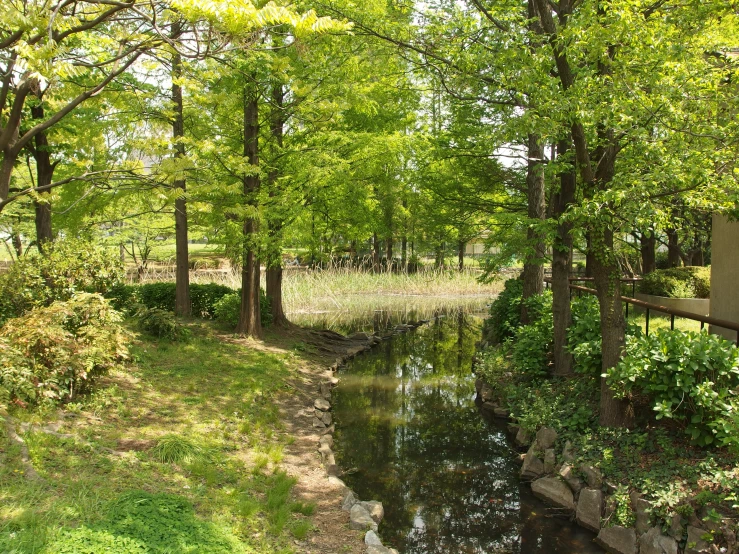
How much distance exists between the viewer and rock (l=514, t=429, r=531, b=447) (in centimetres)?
721

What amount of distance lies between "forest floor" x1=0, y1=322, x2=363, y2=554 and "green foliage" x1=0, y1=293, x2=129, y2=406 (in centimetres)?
24

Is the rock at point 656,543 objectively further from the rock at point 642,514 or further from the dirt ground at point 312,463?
the dirt ground at point 312,463

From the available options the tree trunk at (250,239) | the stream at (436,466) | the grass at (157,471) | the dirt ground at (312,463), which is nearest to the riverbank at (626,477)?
the stream at (436,466)

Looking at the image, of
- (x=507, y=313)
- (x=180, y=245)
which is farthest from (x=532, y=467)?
(x=180, y=245)

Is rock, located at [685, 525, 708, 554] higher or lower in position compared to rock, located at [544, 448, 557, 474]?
higher

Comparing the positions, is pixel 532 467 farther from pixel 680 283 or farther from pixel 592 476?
pixel 680 283

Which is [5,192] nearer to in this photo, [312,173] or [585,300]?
[312,173]

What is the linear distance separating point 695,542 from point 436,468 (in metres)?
3.13

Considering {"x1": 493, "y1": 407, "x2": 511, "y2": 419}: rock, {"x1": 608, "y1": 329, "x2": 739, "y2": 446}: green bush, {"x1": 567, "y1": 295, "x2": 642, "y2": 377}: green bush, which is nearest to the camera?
{"x1": 608, "y1": 329, "x2": 739, "y2": 446}: green bush

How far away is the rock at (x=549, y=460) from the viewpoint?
20.3 ft

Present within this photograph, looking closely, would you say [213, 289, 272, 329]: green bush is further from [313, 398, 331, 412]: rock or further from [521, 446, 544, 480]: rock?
[521, 446, 544, 480]: rock

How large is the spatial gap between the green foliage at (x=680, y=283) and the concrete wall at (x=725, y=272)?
2890mm

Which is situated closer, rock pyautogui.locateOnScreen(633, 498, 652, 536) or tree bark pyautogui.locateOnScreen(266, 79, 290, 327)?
rock pyautogui.locateOnScreen(633, 498, 652, 536)

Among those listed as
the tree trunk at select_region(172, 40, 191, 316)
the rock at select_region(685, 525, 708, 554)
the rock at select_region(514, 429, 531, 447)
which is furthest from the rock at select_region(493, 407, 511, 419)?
the tree trunk at select_region(172, 40, 191, 316)
